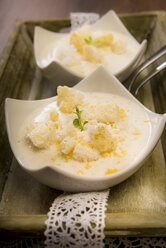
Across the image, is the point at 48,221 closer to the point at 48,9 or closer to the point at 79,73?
the point at 79,73

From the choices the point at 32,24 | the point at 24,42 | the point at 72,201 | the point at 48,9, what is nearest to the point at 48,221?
the point at 72,201

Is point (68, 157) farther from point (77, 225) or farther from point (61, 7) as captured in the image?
point (61, 7)

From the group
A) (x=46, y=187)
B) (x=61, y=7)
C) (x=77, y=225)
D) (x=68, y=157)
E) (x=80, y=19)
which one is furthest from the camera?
(x=61, y=7)

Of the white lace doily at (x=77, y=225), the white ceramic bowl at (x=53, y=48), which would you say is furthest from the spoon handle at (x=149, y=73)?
the white lace doily at (x=77, y=225)

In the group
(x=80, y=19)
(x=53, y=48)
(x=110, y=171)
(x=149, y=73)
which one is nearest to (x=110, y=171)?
(x=110, y=171)

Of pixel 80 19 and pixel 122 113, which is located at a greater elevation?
pixel 80 19

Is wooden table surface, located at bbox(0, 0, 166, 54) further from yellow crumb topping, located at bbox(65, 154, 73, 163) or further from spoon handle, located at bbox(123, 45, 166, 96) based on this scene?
yellow crumb topping, located at bbox(65, 154, 73, 163)

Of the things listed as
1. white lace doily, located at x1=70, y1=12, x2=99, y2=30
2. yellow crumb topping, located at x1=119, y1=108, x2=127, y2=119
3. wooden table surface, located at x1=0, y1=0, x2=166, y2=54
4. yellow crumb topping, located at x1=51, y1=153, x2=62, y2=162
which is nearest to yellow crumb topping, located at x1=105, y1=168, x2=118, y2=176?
yellow crumb topping, located at x1=51, y1=153, x2=62, y2=162
